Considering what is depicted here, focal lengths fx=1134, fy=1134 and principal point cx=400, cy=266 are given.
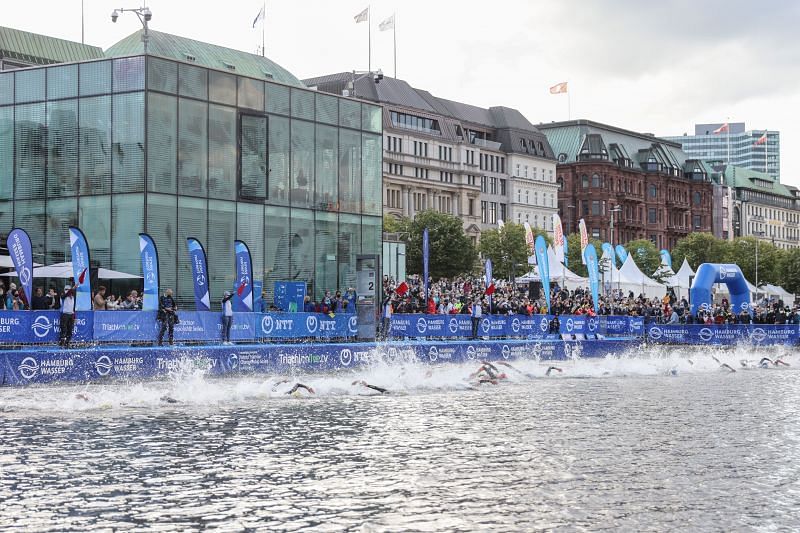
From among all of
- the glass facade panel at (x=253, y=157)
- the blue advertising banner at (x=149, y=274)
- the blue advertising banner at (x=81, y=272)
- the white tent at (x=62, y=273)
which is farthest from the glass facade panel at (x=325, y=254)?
the blue advertising banner at (x=81, y=272)

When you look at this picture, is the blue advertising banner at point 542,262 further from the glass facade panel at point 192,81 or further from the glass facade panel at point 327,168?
the glass facade panel at point 192,81

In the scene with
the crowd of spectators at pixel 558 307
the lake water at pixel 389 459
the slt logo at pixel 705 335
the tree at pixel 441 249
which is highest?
the tree at pixel 441 249

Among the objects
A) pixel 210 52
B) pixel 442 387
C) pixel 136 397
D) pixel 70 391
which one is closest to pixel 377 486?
pixel 136 397

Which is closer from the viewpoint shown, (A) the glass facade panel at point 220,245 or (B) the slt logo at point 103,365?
(B) the slt logo at point 103,365

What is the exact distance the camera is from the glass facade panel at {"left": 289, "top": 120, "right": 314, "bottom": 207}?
52.7m

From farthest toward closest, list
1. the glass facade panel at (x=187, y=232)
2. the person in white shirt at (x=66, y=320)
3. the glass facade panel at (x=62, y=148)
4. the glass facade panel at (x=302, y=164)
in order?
1. the glass facade panel at (x=302, y=164)
2. the glass facade panel at (x=62, y=148)
3. the glass facade panel at (x=187, y=232)
4. the person in white shirt at (x=66, y=320)

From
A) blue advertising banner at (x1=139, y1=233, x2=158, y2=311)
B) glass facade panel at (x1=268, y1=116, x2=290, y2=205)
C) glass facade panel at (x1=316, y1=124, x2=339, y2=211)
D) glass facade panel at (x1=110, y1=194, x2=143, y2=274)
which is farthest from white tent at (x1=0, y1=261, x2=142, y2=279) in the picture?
glass facade panel at (x1=316, y1=124, x2=339, y2=211)

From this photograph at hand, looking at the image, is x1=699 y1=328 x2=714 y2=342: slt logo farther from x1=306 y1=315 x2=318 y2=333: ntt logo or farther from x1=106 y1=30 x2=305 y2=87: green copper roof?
x1=106 y1=30 x2=305 y2=87: green copper roof

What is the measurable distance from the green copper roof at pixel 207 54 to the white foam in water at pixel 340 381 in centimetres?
4333

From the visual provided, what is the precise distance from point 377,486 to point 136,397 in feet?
39.8

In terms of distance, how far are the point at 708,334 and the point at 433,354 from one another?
65.2 feet

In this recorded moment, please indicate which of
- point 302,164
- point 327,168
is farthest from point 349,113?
point 302,164

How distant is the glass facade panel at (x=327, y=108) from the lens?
5400 centimetres

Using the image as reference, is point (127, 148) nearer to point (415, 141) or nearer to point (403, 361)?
point (403, 361)
